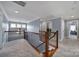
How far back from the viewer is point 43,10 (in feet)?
6.93

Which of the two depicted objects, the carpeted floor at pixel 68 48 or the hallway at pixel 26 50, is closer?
the hallway at pixel 26 50

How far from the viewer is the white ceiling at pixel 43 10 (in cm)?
201

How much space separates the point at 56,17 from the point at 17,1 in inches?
38.2

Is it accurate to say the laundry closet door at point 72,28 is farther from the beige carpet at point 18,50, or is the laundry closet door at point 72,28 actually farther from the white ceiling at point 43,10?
the beige carpet at point 18,50

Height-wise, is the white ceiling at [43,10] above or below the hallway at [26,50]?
above

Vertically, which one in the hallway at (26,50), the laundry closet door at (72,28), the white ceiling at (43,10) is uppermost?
the white ceiling at (43,10)

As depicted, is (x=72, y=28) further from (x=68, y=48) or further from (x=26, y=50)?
(x=26, y=50)

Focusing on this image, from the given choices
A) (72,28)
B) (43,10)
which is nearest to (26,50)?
(43,10)

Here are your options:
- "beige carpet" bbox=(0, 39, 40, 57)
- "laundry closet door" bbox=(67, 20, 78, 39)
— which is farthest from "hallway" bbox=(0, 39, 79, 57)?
"laundry closet door" bbox=(67, 20, 78, 39)

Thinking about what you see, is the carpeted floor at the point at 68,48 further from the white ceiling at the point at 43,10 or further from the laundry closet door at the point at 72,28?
the white ceiling at the point at 43,10

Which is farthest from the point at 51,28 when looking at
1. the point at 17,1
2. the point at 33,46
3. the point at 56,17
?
the point at 17,1

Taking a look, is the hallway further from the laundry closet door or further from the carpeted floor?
the laundry closet door

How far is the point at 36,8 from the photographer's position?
213 cm

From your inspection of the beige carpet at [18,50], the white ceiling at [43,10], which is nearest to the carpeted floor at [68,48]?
→ the beige carpet at [18,50]
